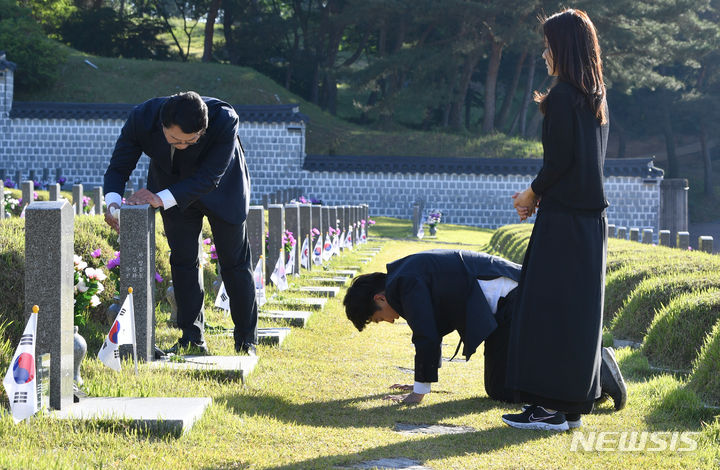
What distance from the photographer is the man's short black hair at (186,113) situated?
4.65m

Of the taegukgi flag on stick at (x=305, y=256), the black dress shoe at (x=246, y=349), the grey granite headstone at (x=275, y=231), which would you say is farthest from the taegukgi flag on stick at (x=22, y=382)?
the taegukgi flag on stick at (x=305, y=256)

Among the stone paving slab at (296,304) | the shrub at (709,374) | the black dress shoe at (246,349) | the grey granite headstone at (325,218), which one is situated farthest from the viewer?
the grey granite headstone at (325,218)

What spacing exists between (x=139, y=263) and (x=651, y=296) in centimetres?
412

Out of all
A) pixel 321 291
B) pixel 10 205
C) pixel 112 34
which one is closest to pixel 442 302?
pixel 321 291

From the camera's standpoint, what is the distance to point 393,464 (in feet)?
11.6

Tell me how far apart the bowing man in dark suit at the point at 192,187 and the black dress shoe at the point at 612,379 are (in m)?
2.11

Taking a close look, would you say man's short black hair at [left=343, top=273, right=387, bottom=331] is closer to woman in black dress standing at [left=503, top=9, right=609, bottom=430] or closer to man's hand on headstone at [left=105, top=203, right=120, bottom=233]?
woman in black dress standing at [left=503, top=9, right=609, bottom=430]

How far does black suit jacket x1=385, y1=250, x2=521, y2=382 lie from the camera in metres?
4.62

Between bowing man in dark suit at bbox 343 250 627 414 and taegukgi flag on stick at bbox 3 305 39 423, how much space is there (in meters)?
1.72

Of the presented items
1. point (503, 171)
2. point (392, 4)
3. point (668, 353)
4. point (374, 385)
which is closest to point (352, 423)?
point (374, 385)

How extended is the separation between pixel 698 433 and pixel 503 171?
107ft

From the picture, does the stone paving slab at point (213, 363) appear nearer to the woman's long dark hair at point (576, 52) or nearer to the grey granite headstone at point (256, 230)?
the woman's long dark hair at point (576, 52)

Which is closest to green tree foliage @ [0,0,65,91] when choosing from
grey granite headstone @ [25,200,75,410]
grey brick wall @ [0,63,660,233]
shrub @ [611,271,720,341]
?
grey brick wall @ [0,63,660,233]

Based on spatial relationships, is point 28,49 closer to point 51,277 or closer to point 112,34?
point 112,34
